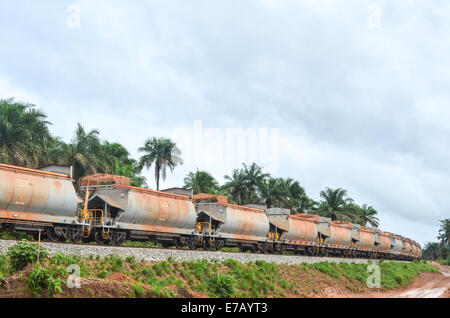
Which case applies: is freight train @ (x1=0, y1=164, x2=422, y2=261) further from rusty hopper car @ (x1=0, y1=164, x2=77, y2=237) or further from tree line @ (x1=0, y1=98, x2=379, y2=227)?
tree line @ (x1=0, y1=98, x2=379, y2=227)

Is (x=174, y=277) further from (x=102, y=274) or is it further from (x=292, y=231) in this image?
(x=292, y=231)

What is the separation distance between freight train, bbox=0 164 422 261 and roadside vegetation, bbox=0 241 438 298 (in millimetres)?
3467

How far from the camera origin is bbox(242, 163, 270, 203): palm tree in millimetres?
63938

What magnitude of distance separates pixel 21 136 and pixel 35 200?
18.8 meters

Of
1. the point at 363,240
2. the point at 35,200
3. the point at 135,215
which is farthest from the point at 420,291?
the point at 35,200

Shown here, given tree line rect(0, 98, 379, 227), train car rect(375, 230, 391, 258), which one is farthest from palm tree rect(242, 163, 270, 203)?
train car rect(375, 230, 391, 258)

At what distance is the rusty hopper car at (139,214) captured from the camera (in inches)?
1001

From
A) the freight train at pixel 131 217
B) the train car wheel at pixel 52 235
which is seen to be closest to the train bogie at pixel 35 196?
the freight train at pixel 131 217

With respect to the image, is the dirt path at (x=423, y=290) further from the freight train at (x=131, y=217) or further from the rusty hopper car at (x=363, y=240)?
the freight train at (x=131, y=217)

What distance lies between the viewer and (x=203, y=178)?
68.7 meters

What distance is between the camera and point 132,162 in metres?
64.4
